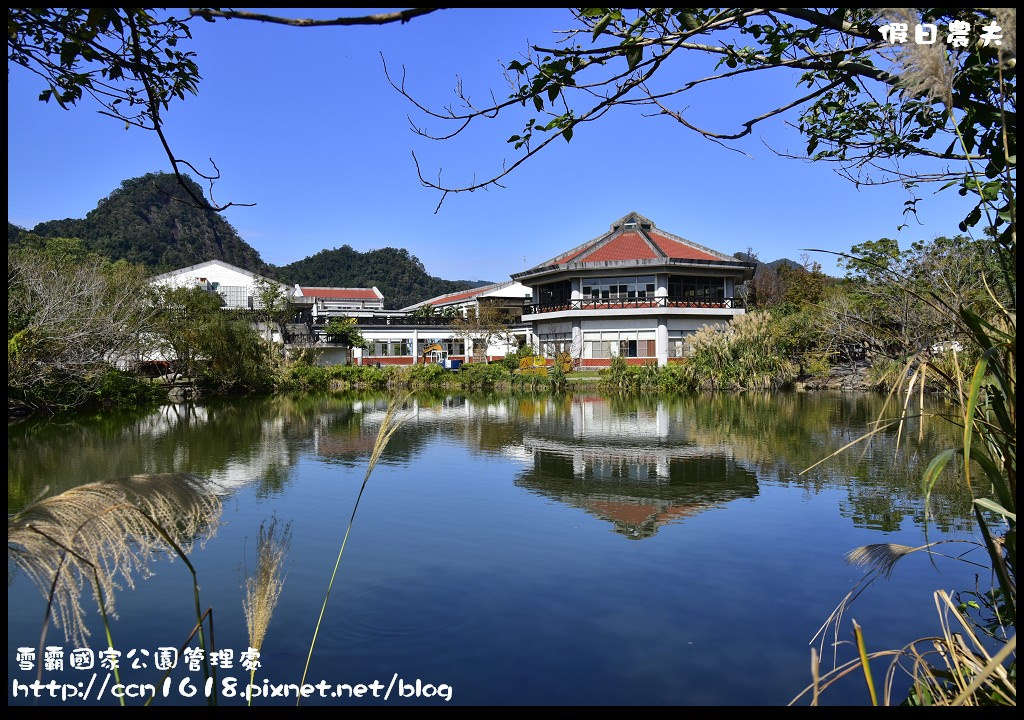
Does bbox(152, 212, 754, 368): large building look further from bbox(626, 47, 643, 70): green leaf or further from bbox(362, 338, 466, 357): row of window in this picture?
bbox(626, 47, 643, 70): green leaf

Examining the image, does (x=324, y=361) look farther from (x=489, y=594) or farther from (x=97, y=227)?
(x=489, y=594)

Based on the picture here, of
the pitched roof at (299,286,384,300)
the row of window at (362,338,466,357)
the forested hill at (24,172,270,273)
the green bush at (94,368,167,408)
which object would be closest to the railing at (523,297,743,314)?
the row of window at (362,338,466,357)

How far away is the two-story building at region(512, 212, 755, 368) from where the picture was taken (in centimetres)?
3023

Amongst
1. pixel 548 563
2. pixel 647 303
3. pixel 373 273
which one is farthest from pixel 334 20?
pixel 373 273

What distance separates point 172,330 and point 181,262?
78.8ft

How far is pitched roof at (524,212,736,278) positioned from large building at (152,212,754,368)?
0.14 feet

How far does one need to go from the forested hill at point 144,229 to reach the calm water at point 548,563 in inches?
1253

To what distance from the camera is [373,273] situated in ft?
200

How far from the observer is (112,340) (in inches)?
629

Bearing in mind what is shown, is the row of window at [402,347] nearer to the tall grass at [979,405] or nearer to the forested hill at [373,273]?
the forested hill at [373,273]

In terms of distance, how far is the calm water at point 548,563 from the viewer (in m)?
3.62

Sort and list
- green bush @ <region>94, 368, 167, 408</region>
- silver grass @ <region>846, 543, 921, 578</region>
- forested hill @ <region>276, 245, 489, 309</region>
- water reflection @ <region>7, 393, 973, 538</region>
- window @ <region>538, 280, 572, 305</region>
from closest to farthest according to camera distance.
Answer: silver grass @ <region>846, 543, 921, 578</region>, water reflection @ <region>7, 393, 973, 538</region>, green bush @ <region>94, 368, 167, 408</region>, window @ <region>538, 280, 572, 305</region>, forested hill @ <region>276, 245, 489, 309</region>

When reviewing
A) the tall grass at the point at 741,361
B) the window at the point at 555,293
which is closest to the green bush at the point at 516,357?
the window at the point at 555,293
